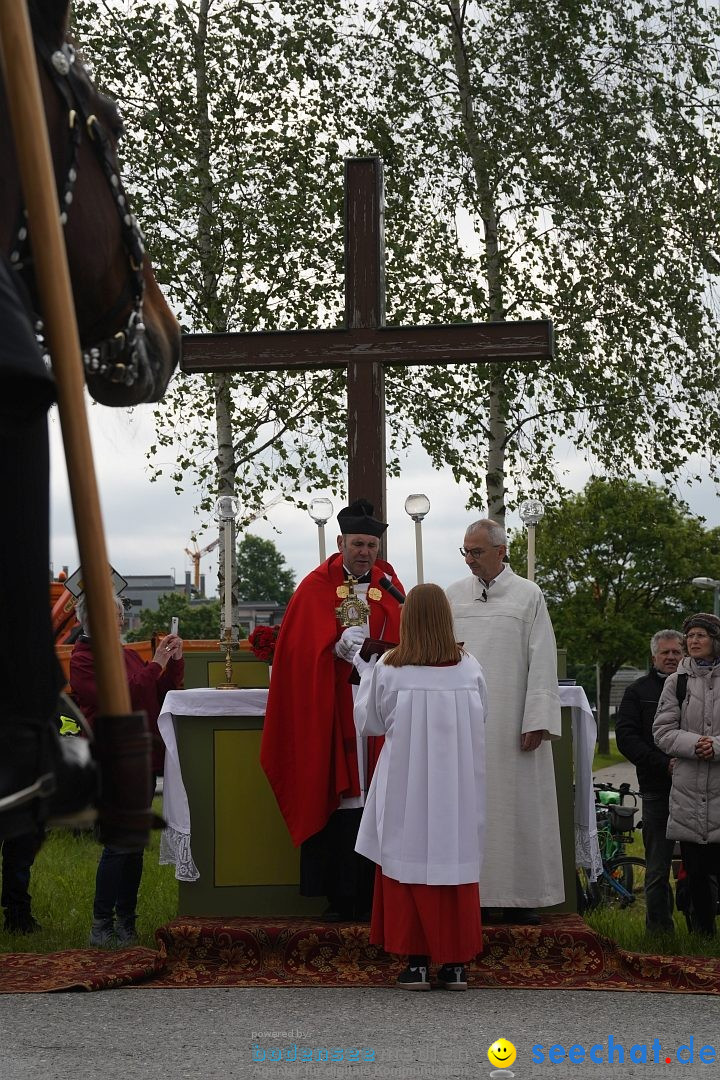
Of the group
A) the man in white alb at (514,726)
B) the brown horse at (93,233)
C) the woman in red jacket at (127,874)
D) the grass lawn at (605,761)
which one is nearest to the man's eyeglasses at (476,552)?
the man in white alb at (514,726)

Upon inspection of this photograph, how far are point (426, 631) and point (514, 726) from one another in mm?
1278

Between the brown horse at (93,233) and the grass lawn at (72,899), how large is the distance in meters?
5.39

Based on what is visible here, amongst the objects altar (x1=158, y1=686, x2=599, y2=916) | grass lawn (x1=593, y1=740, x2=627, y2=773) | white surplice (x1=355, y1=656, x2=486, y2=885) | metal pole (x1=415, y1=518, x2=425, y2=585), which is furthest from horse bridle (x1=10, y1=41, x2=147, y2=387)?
grass lawn (x1=593, y1=740, x2=627, y2=773)

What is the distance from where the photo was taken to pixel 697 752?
7844mm

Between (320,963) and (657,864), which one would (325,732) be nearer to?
(320,963)

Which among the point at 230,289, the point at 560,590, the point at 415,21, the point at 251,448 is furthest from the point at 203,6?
the point at 560,590

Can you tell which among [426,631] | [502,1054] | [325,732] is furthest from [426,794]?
[502,1054]

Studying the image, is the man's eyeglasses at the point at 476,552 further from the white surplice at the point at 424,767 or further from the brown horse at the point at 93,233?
the brown horse at the point at 93,233

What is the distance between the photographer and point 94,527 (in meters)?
1.24

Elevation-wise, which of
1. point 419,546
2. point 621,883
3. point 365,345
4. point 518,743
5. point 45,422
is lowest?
point 621,883

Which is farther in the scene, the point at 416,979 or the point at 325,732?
the point at 325,732

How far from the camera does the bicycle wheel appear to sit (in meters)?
10.1

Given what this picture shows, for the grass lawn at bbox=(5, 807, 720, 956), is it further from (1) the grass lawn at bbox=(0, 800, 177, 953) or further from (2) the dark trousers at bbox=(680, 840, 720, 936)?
(2) the dark trousers at bbox=(680, 840, 720, 936)

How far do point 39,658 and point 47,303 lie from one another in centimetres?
33
